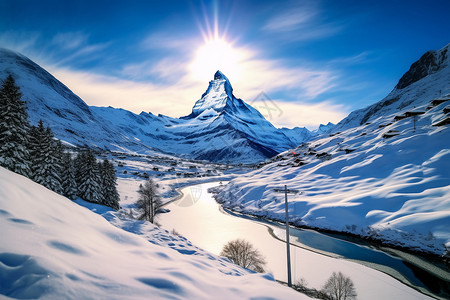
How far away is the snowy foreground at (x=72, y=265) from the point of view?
10.9 ft

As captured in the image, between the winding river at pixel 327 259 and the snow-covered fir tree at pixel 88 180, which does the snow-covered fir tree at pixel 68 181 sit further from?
the winding river at pixel 327 259

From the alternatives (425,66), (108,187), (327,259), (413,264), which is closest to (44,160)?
(108,187)

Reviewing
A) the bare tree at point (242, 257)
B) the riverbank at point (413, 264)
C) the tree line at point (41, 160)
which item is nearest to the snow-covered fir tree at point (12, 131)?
the tree line at point (41, 160)

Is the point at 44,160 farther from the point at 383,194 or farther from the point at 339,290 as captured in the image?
the point at 383,194

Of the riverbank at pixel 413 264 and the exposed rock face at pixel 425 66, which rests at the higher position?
the exposed rock face at pixel 425 66

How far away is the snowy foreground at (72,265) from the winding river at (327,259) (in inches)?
619

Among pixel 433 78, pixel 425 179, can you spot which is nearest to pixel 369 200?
pixel 425 179

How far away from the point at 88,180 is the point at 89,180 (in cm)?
13

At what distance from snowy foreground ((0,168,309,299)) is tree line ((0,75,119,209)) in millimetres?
18693

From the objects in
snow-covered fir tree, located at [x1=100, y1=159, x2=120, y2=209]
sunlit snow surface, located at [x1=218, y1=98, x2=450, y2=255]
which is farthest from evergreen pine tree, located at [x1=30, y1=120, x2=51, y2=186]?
sunlit snow surface, located at [x1=218, y1=98, x2=450, y2=255]

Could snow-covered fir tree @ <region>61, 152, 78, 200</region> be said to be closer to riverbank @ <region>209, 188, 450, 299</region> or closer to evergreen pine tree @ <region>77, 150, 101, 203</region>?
evergreen pine tree @ <region>77, 150, 101, 203</region>

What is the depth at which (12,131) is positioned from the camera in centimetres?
2031

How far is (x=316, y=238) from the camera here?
28438mm

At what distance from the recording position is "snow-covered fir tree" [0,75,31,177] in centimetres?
1973
